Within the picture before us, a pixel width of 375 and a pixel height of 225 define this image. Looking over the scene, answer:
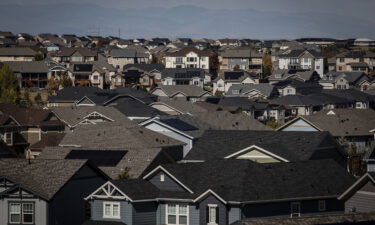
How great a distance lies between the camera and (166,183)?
36.7 m

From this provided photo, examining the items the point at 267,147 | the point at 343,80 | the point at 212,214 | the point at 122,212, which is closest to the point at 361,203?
the point at 212,214

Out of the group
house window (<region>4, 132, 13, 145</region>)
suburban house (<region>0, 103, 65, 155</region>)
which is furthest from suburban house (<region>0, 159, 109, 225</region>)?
house window (<region>4, 132, 13, 145</region>)

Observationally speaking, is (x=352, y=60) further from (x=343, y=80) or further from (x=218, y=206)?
(x=218, y=206)

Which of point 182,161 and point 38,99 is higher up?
point 182,161

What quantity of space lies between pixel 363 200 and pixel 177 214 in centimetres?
609

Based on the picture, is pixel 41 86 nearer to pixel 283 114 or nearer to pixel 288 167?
pixel 283 114

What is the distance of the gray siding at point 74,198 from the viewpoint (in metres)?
35.8

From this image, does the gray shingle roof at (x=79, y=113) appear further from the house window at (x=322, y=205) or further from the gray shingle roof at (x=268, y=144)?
the house window at (x=322, y=205)

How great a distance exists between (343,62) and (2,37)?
66361mm

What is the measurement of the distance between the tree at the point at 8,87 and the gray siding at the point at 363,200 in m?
53.2

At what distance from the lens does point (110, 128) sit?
2125 inches

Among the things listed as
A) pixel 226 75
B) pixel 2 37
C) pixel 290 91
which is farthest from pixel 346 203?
pixel 2 37

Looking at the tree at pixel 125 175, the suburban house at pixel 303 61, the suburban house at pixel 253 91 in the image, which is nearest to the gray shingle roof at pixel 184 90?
the suburban house at pixel 253 91

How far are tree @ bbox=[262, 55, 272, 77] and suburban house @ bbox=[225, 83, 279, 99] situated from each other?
30290mm
